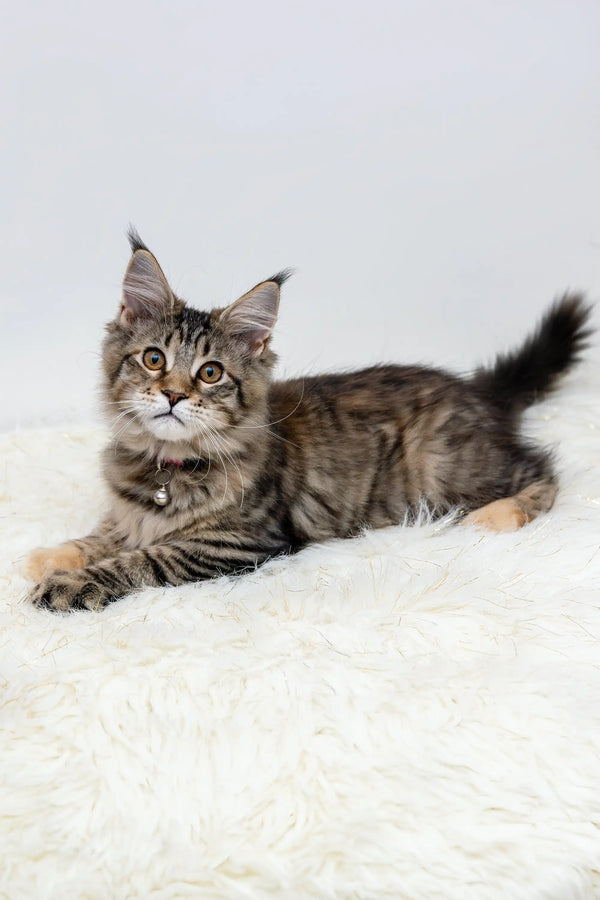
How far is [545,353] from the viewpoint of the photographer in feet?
9.49

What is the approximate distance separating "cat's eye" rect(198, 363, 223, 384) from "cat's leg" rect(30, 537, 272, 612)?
37 centimetres

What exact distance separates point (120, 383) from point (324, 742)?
962 mm

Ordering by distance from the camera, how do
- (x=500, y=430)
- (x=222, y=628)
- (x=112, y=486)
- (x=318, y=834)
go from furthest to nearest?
1. (x=500, y=430)
2. (x=112, y=486)
3. (x=222, y=628)
4. (x=318, y=834)

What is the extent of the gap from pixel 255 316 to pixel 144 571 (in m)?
0.63

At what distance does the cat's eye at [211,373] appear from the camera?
1.92 meters

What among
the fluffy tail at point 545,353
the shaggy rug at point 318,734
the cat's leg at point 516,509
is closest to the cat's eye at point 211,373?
the shaggy rug at point 318,734

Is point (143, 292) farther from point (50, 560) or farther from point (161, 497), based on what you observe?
point (50, 560)

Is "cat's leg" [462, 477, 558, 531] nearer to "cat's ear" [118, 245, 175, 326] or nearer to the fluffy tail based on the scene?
the fluffy tail

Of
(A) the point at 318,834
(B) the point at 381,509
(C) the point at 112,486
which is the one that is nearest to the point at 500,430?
(B) the point at 381,509

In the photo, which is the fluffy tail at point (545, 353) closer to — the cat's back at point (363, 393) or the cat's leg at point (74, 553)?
the cat's back at point (363, 393)

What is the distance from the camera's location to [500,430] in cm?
246

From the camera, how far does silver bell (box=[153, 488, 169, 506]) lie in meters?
2.02

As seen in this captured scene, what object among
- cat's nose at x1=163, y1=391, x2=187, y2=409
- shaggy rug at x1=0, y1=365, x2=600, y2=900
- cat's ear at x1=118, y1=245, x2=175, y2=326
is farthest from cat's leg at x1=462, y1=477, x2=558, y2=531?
cat's ear at x1=118, y1=245, x2=175, y2=326

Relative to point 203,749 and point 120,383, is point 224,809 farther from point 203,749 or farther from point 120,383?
point 120,383
